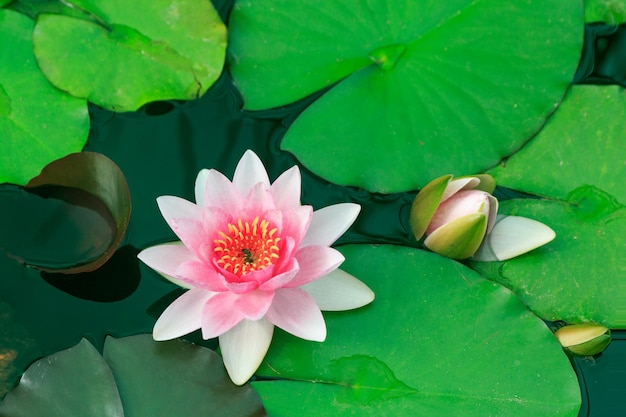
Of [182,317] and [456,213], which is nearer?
[182,317]

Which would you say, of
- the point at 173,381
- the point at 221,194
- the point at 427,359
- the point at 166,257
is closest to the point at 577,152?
the point at 427,359

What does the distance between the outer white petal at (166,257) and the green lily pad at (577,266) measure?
1102 millimetres

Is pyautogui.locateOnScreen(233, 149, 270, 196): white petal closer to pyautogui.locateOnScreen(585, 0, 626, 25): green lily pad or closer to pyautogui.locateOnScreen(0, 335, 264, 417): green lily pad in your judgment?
pyautogui.locateOnScreen(0, 335, 264, 417): green lily pad

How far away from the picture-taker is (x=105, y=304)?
2326 millimetres

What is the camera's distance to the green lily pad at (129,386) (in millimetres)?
1988

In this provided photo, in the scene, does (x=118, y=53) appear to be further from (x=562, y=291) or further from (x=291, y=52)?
(x=562, y=291)

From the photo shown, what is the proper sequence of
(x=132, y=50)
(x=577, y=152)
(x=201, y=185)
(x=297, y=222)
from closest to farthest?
(x=297, y=222) → (x=201, y=185) → (x=577, y=152) → (x=132, y=50)

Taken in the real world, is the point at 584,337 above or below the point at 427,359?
above

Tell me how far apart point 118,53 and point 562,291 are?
1995 millimetres

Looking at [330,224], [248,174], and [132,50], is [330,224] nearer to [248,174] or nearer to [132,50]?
[248,174]

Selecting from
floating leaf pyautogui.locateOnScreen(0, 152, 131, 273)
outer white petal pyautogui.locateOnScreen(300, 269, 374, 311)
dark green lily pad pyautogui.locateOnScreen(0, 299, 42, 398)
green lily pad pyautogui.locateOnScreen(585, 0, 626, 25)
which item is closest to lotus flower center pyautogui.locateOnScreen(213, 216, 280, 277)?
outer white petal pyautogui.locateOnScreen(300, 269, 374, 311)

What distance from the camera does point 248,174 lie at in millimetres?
2148

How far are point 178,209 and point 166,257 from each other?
171mm

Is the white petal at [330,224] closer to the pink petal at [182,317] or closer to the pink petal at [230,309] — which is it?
the pink petal at [230,309]
